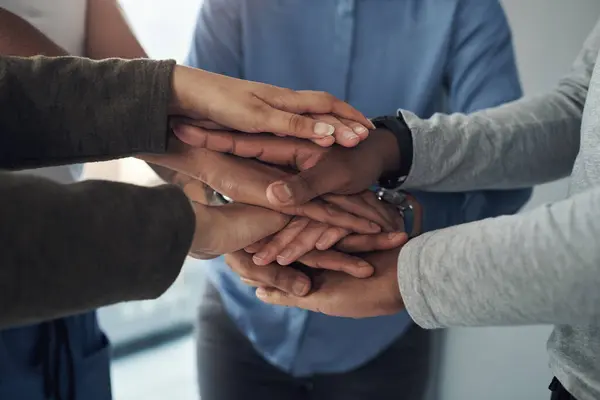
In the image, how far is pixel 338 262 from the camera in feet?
3.19

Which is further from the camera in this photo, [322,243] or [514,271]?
[322,243]

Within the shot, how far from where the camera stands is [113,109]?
2.64 feet

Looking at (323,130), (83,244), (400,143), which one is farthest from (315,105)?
(83,244)

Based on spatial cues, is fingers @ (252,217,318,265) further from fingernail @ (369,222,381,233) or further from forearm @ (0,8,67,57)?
forearm @ (0,8,67,57)

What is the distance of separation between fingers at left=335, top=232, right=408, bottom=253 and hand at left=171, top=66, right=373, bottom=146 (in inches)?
6.5

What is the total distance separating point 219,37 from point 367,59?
0.28 meters

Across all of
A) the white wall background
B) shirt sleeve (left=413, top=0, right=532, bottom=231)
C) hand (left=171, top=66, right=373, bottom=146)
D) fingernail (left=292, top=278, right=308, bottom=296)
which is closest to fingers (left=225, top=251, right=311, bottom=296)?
fingernail (left=292, top=278, right=308, bottom=296)

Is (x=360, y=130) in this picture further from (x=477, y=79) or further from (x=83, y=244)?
(x=83, y=244)

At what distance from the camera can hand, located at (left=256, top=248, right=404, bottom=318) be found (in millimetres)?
870

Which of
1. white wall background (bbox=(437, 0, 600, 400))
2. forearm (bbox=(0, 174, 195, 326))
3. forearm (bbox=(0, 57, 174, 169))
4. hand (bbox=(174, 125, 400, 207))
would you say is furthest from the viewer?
white wall background (bbox=(437, 0, 600, 400))

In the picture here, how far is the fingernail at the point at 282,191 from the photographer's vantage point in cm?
92

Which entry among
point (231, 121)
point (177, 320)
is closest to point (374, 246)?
point (231, 121)

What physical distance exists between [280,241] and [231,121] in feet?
0.70

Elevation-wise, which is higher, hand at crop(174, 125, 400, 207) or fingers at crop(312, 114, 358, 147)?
fingers at crop(312, 114, 358, 147)
